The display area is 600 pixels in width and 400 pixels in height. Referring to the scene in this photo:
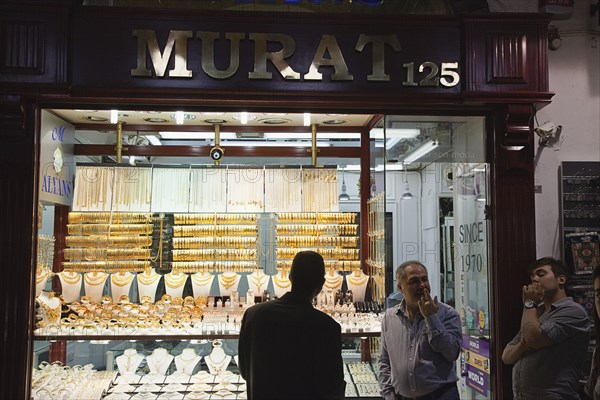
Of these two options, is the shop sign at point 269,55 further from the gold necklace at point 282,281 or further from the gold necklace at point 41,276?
the gold necklace at point 282,281

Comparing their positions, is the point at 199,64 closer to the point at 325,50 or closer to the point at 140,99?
the point at 140,99

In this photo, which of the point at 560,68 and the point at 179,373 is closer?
the point at 560,68

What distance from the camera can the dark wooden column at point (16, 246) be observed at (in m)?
4.17

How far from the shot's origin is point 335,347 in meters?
3.06

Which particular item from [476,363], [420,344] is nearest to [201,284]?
[476,363]

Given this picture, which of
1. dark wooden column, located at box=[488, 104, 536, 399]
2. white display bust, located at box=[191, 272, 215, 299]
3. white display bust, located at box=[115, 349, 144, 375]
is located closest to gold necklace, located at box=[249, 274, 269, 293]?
white display bust, located at box=[191, 272, 215, 299]

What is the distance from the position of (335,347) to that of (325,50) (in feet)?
7.26

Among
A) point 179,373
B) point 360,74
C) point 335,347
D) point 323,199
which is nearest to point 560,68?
point 360,74

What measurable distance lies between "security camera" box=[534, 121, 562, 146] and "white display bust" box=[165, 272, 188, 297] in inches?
131

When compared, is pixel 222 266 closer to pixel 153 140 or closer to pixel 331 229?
pixel 331 229

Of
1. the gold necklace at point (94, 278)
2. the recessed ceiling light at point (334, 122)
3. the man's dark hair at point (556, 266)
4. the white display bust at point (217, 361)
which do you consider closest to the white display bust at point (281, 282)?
the white display bust at point (217, 361)

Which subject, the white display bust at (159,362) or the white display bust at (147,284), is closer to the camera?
the white display bust at (159,362)

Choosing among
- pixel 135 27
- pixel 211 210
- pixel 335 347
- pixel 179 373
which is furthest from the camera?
pixel 211 210

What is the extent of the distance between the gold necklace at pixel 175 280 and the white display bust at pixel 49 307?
0.99m
